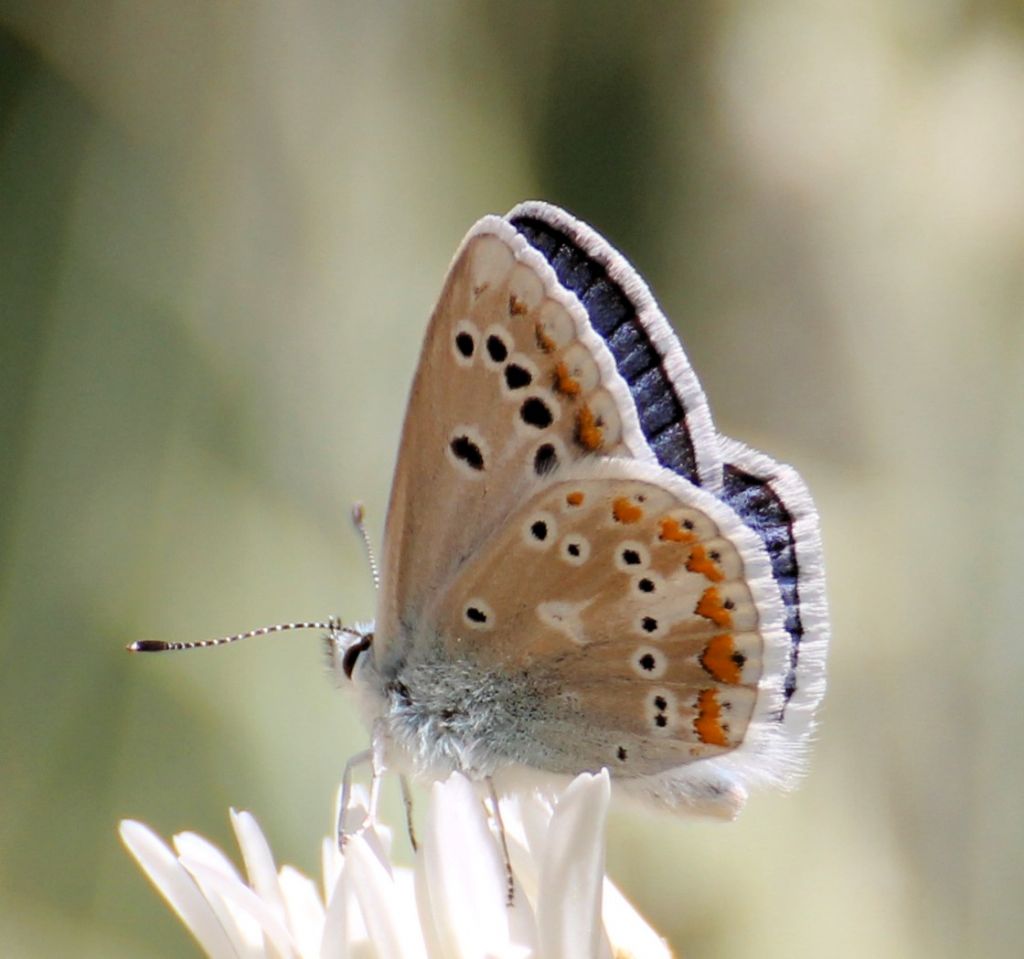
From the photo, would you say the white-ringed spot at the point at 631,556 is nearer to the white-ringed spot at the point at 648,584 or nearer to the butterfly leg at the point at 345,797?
the white-ringed spot at the point at 648,584

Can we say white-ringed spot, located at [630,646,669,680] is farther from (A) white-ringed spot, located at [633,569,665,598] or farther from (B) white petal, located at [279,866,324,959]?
(B) white petal, located at [279,866,324,959]

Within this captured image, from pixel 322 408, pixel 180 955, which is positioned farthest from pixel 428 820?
pixel 322 408

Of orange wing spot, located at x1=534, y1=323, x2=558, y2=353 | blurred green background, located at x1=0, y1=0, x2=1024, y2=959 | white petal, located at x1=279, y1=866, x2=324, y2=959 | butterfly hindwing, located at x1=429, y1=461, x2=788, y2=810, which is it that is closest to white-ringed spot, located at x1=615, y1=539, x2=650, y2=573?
butterfly hindwing, located at x1=429, y1=461, x2=788, y2=810

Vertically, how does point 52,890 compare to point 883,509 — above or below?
below

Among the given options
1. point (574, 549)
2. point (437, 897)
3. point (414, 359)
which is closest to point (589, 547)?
point (574, 549)

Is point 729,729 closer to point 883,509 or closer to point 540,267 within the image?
point 540,267

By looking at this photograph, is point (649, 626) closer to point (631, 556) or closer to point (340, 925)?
point (631, 556)
